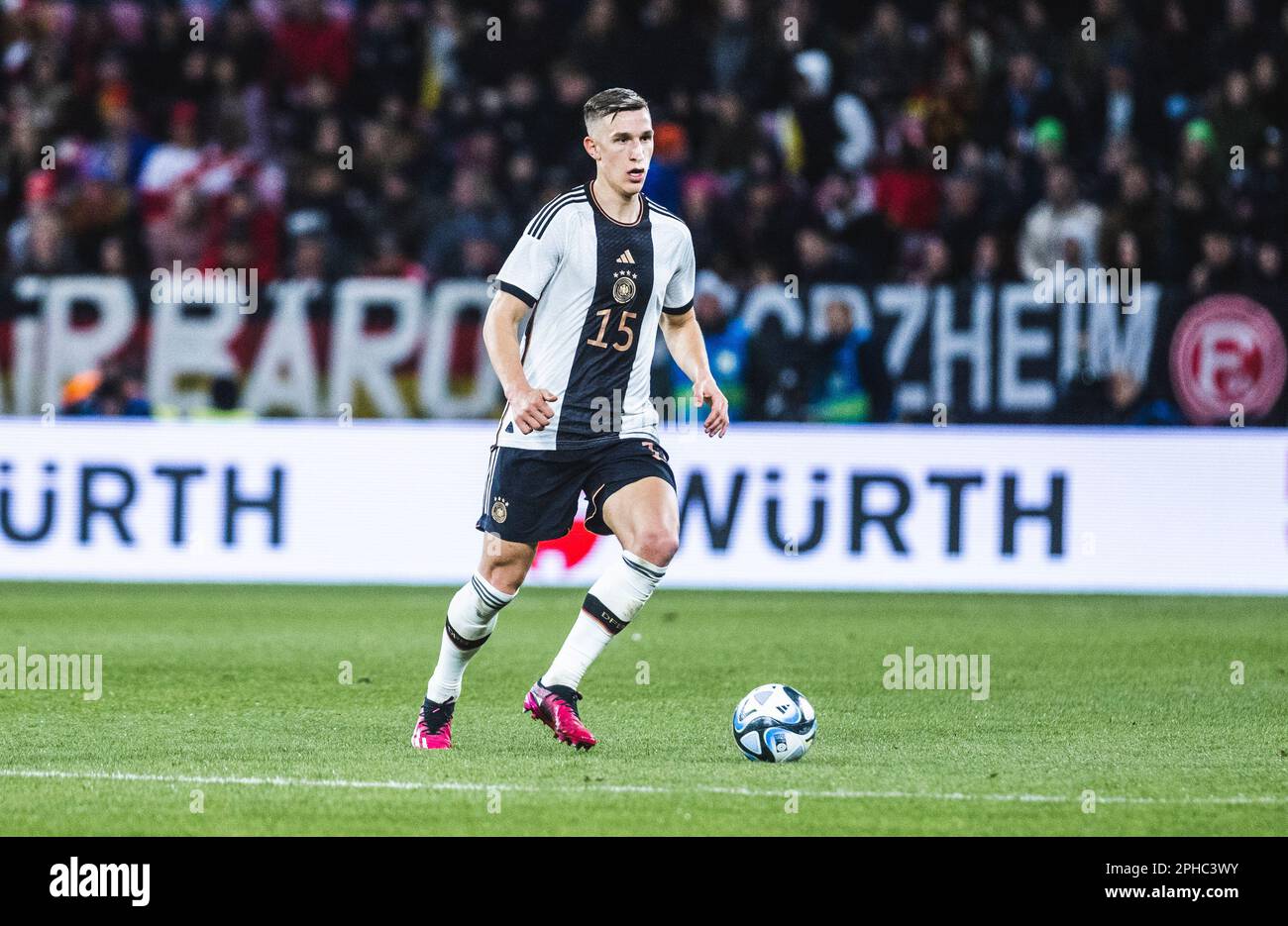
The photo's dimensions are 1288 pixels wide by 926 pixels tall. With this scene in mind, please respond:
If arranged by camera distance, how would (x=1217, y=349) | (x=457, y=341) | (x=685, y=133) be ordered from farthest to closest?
(x=685, y=133), (x=457, y=341), (x=1217, y=349)

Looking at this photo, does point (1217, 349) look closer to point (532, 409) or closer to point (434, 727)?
point (434, 727)

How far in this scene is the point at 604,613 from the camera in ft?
24.2

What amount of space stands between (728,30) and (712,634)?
25.5 ft

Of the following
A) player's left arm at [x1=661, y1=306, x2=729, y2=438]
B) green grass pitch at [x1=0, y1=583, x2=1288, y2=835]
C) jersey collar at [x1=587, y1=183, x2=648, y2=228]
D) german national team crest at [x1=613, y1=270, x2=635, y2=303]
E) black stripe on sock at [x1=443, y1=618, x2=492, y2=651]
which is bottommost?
green grass pitch at [x1=0, y1=583, x2=1288, y2=835]

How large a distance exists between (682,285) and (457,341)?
6576mm

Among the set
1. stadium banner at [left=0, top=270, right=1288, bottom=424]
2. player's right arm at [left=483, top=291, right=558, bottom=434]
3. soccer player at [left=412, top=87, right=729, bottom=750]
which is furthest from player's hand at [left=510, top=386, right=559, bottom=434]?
stadium banner at [left=0, top=270, right=1288, bottom=424]

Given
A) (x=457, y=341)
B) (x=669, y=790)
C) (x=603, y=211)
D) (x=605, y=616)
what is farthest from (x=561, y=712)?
(x=457, y=341)

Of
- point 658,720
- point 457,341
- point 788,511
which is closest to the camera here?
point 658,720

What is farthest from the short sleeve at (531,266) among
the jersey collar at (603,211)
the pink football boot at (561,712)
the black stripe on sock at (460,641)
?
the pink football boot at (561,712)

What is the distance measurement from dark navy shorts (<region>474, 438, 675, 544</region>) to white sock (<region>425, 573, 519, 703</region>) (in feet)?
0.67

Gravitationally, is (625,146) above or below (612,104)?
below

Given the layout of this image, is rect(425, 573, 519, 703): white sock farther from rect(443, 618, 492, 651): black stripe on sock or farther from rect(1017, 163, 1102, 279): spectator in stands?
rect(1017, 163, 1102, 279): spectator in stands

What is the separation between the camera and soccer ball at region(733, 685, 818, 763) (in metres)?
7.12
